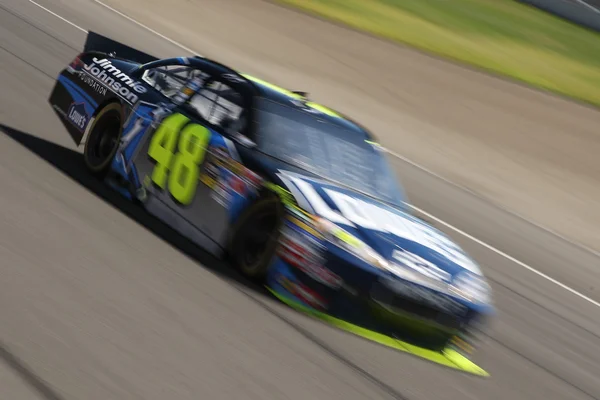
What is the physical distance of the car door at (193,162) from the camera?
23.0 feet

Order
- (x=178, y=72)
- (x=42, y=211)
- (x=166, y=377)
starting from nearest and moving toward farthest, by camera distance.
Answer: (x=166, y=377) < (x=42, y=211) < (x=178, y=72)

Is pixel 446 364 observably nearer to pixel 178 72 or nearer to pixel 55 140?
pixel 178 72

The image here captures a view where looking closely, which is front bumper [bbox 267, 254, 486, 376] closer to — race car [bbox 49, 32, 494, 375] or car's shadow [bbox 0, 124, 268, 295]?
race car [bbox 49, 32, 494, 375]

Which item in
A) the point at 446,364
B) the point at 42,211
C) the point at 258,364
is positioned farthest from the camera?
the point at 42,211

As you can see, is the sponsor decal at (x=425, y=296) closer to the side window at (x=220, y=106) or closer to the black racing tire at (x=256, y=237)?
the black racing tire at (x=256, y=237)

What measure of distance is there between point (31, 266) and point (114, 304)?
616mm

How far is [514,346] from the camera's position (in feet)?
25.0

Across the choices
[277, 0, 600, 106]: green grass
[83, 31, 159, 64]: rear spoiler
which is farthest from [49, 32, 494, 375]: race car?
[277, 0, 600, 106]: green grass

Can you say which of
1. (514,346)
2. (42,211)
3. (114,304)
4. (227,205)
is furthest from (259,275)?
(514,346)

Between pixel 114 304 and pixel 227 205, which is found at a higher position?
pixel 227 205

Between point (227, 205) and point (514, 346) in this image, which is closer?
point (227, 205)

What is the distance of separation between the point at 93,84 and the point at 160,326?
367 cm

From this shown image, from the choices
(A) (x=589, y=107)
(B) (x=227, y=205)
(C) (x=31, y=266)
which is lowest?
(C) (x=31, y=266)

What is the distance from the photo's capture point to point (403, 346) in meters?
6.42
